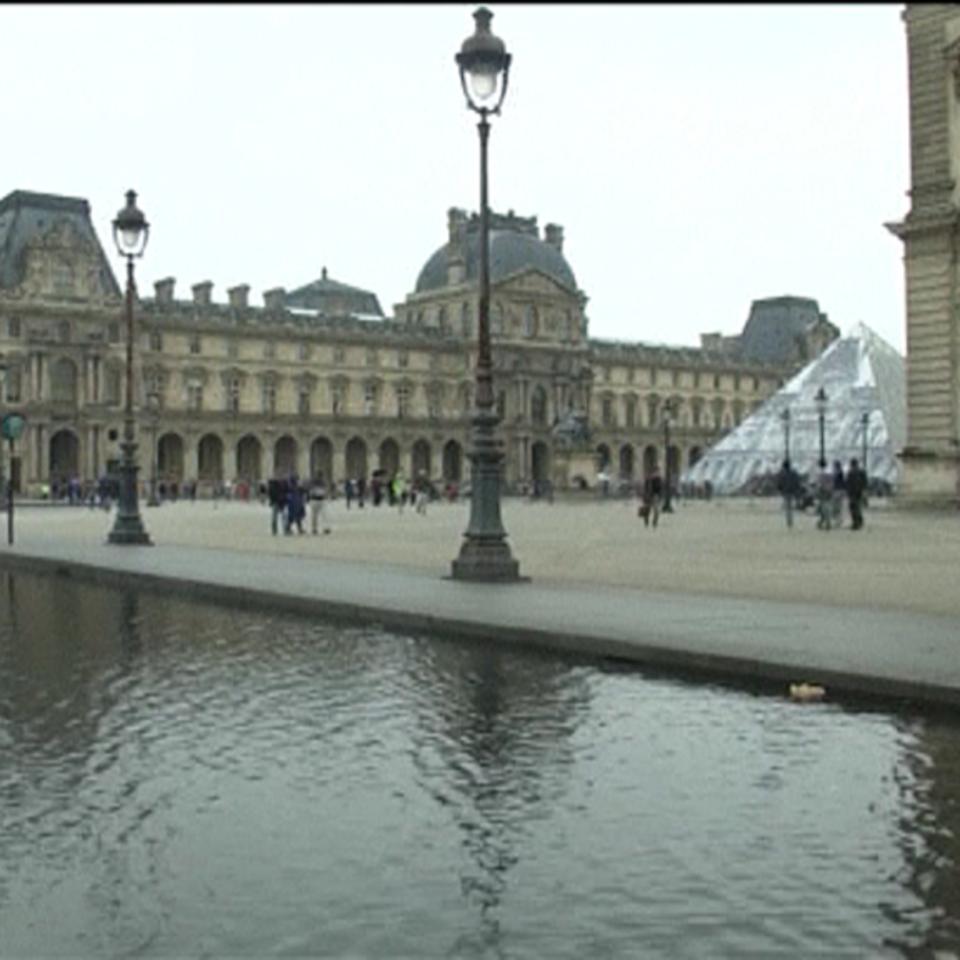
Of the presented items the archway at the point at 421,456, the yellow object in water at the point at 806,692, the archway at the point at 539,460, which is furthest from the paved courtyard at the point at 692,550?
the archway at the point at 539,460

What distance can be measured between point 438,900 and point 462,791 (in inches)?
60.0

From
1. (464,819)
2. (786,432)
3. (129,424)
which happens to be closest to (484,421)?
(129,424)

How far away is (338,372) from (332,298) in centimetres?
1537

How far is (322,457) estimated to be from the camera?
337 feet

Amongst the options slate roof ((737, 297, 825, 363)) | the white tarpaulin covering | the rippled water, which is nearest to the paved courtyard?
the rippled water

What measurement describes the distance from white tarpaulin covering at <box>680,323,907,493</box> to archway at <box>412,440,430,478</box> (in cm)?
4045

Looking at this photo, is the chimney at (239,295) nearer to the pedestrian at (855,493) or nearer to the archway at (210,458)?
the archway at (210,458)

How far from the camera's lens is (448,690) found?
8992 millimetres

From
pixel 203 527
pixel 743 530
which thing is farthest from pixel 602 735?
pixel 203 527

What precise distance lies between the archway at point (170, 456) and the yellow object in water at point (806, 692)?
285 ft

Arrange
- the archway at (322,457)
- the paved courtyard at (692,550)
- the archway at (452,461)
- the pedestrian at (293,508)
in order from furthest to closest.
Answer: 1. the archway at (452,461)
2. the archway at (322,457)
3. the pedestrian at (293,508)
4. the paved courtyard at (692,550)

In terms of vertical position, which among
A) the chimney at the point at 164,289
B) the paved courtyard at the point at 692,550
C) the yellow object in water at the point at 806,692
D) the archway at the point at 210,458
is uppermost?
the chimney at the point at 164,289

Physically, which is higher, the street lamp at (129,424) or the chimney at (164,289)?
the chimney at (164,289)

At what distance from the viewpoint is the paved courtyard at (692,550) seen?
586 inches
